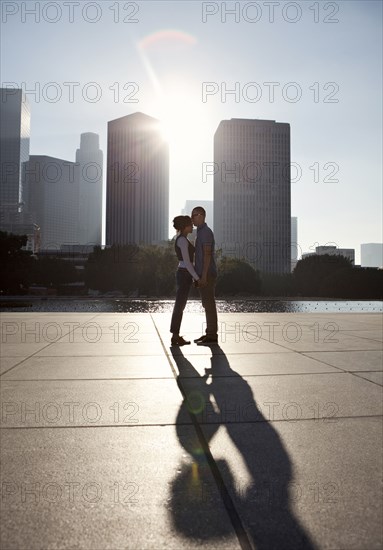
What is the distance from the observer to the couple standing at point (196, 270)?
5785mm

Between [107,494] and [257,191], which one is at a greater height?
[257,191]

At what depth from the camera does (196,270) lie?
238 inches

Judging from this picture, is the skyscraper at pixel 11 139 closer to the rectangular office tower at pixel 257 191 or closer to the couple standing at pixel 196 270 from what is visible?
the rectangular office tower at pixel 257 191

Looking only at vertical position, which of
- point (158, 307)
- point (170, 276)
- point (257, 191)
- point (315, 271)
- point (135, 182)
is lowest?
point (158, 307)

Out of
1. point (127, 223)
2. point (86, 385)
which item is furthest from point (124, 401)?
point (127, 223)

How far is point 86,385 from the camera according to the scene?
3.40 metres

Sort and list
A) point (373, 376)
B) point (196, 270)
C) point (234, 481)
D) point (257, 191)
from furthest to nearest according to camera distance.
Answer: point (257, 191) → point (196, 270) → point (373, 376) → point (234, 481)

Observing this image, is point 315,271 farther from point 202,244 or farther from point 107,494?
point 107,494

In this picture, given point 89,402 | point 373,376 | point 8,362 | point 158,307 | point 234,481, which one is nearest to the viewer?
point 234,481

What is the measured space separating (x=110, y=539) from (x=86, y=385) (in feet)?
7.05

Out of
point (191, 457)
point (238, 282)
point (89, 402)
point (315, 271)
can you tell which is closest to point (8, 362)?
point (89, 402)

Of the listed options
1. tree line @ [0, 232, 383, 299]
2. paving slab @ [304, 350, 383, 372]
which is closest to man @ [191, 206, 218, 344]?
paving slab @ [304, 350, 383, 372]

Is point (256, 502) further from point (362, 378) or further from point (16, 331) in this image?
point (16, 331)

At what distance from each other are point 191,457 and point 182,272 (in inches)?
161
